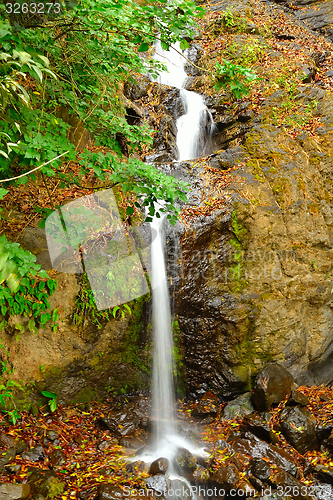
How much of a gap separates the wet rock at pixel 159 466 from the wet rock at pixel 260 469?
3.27ft

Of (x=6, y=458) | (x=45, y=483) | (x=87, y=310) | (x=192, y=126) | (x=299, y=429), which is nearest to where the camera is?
(x=45, y=483)

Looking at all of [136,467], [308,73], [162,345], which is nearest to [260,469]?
[136,467]

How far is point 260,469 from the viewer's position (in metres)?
3.47

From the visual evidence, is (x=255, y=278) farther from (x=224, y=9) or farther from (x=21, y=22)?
(x=224, y=9)

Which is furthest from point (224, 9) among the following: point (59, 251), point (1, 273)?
point (1, 273)

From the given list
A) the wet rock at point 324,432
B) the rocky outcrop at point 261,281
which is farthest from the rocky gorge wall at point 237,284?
the wet rock at point 324,432

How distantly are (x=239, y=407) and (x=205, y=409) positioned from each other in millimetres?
502

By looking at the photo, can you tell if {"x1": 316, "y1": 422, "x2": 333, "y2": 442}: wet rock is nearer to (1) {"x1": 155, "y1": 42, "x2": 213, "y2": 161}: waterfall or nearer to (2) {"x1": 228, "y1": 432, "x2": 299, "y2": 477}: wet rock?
(2) {"x1": 228, "y1": 432, "x2": 299, "y2": 477}: wet rock

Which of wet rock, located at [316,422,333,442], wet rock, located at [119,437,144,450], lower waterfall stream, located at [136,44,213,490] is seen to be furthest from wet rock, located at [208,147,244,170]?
wet rock, located at [119,437,144,450]

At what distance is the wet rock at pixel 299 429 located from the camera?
12.9 feet

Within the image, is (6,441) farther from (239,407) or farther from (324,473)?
(324,473)

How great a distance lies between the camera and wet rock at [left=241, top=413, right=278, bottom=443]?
3.92 metres

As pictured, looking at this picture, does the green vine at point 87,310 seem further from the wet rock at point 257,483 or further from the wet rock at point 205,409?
the wet rock at point 257,483

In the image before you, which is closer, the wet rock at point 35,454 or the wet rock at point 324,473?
the wet rock at point 35,454
